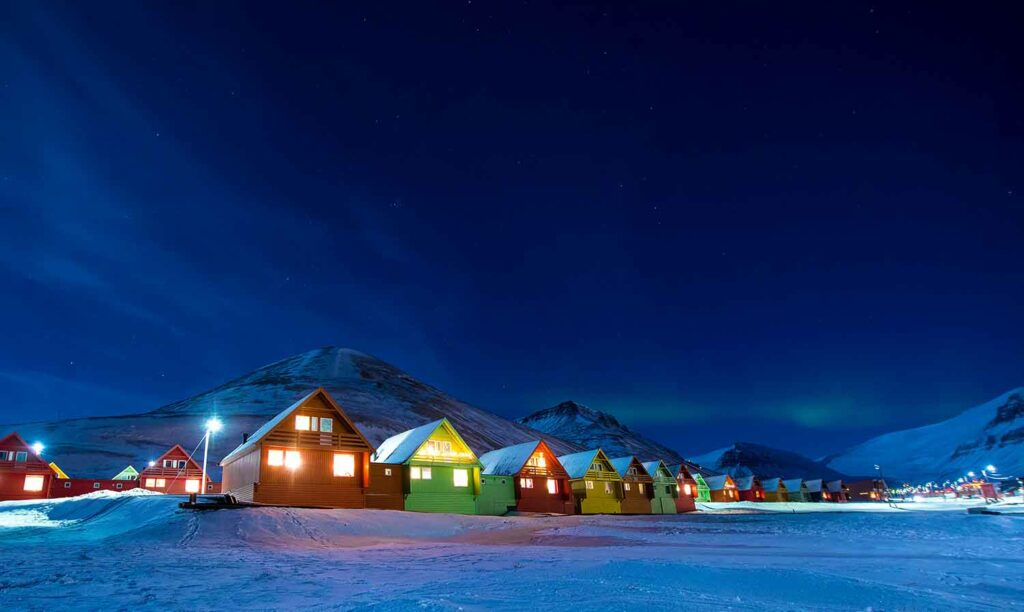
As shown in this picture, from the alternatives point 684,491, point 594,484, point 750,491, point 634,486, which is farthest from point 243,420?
point 750,491

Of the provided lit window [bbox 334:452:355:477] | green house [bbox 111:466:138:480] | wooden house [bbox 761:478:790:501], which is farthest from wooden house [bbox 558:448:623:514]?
wooden house [bbox 761:478:790:501]

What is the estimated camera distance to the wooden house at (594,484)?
216ft

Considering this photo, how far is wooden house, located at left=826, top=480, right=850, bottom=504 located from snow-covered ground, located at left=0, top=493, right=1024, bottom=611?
15023cm

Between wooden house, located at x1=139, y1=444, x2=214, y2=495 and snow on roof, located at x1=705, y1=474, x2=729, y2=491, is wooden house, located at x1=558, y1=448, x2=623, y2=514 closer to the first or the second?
wooden house, located at x1=139, y1=444, x2=214, y2=495

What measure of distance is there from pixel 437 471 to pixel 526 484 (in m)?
14.1

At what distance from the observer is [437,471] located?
161ft

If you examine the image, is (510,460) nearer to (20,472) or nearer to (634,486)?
(634,486)

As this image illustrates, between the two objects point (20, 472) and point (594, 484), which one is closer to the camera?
point (20, 472)

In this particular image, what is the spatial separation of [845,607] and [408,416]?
483ft

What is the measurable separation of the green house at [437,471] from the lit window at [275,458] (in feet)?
31.7

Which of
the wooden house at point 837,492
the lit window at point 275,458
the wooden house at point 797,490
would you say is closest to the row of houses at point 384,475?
the lit window at point 275,458

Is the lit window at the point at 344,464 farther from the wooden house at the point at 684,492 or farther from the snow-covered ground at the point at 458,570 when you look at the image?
the wooden house at the point at 684,492

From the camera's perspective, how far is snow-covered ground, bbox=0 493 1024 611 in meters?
10.1

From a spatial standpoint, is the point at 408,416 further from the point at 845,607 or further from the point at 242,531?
the point at 845,607
